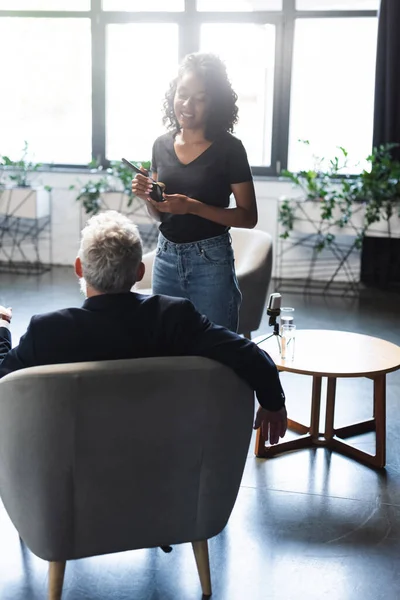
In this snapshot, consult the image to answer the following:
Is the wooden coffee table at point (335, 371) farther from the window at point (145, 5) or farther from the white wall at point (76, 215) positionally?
the window at point (145, 5)

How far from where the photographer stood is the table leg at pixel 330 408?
3244 millimetres

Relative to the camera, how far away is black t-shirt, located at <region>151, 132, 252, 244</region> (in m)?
2.69

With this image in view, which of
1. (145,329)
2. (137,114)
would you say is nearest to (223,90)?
(145,329)

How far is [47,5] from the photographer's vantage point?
714 centimetres

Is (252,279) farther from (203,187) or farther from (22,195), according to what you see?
(22,195)

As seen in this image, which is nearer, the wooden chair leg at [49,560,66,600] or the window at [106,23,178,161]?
the wooden chair leg at [49,560,66,600]

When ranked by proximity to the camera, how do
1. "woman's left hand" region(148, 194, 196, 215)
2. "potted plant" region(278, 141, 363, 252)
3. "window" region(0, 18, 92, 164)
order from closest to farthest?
1. "woman's left hand" region(148, 194, 196, 215)
2. "potted plant" region(278, 141, 363, 252)
3. "window" region(0, 18, 92, 164)

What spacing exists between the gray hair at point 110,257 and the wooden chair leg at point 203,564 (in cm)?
73

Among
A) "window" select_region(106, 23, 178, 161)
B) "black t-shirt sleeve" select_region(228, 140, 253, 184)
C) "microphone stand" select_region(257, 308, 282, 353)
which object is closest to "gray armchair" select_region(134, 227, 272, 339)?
"microphone stand" select_region(257, 308, 282, 353)

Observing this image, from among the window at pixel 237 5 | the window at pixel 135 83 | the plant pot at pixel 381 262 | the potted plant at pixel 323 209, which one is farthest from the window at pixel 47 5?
the plant pot at pixel 381 262

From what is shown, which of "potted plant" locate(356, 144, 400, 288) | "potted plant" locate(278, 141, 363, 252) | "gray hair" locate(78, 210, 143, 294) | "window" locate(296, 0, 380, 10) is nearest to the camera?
"gray hair" locate(78, 210, 143, 294)

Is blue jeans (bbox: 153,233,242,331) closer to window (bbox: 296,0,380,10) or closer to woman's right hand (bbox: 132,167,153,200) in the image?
woman's right hand (bbox: 132,167,153,200)

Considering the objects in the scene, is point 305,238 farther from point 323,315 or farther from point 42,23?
point 42,23

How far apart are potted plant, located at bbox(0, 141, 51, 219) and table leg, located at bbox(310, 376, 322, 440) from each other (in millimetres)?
4139
